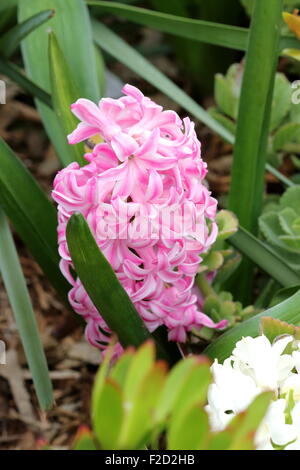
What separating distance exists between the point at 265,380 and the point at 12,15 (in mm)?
946

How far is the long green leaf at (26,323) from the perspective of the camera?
39.8 inches

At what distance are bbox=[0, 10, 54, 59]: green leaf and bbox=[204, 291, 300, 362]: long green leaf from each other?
0.50 metres

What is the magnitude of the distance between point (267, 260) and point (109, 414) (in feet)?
2.10

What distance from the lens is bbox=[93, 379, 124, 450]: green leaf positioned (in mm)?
408

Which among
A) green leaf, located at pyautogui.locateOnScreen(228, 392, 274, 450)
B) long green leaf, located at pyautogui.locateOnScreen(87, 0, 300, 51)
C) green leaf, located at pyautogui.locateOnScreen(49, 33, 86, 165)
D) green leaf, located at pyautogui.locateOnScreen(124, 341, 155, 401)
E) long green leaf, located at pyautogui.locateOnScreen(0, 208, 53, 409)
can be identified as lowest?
long green leaf, located at pyautogui.locateOnScreen(0, 208, 53, 409)

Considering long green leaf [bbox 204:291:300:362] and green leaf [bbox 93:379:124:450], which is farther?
long green leaf [bbox 204:291:300:362]

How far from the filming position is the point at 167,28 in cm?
125

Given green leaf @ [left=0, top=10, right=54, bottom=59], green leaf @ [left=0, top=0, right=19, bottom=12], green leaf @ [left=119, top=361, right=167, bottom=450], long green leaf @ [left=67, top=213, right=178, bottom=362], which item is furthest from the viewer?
green leaf @ [left=0, top=0, right=19, bottom=12]

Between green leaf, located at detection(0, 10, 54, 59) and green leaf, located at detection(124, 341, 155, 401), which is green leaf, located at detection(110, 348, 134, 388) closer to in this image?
green leaf, located at detection(124, 341, 155, 401)

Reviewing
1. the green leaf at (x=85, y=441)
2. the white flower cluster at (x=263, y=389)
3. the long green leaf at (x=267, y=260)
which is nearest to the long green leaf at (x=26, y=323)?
the long green leaf at (x=267, y=260)

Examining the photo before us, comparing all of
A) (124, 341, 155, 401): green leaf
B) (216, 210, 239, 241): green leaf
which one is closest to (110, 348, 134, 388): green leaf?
(124, 341, 155, 401): green leaf

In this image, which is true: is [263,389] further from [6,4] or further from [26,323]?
[6,4]

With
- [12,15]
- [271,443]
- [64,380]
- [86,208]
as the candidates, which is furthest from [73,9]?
[271,443]

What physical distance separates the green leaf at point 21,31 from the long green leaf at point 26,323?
0.94ft
